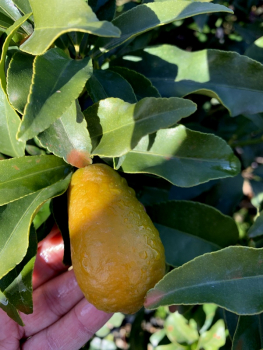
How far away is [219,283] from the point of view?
A: 1.89ft

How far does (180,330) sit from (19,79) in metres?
1.00

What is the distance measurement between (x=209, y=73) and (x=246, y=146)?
69 centimetres

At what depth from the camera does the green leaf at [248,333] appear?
68 centimetres

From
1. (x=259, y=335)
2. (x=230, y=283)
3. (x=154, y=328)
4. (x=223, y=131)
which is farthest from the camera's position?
(x=154, y=328)

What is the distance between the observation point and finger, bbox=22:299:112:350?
100 cm

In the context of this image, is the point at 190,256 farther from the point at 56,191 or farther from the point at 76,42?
the point at 76,42

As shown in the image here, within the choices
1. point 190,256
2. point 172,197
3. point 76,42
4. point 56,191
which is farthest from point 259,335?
point 76,42

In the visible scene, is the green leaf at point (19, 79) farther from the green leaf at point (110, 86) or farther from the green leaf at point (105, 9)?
the green leaf at point (105, 9)

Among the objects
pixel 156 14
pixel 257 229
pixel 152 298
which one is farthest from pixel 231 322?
pixel 156 14

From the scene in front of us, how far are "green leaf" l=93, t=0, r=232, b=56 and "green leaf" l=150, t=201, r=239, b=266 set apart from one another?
0.42m

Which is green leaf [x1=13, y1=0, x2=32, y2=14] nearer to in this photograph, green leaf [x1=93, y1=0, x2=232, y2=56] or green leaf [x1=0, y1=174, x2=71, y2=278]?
green leaf [x1=93, y1=0, x2=232, y2=56]

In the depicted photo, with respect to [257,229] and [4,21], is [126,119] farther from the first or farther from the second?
[257,229]

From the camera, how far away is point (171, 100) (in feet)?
1.59

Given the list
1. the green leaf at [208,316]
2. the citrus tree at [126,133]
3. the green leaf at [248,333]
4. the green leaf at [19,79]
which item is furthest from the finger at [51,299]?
the green leaf at [19,79]
